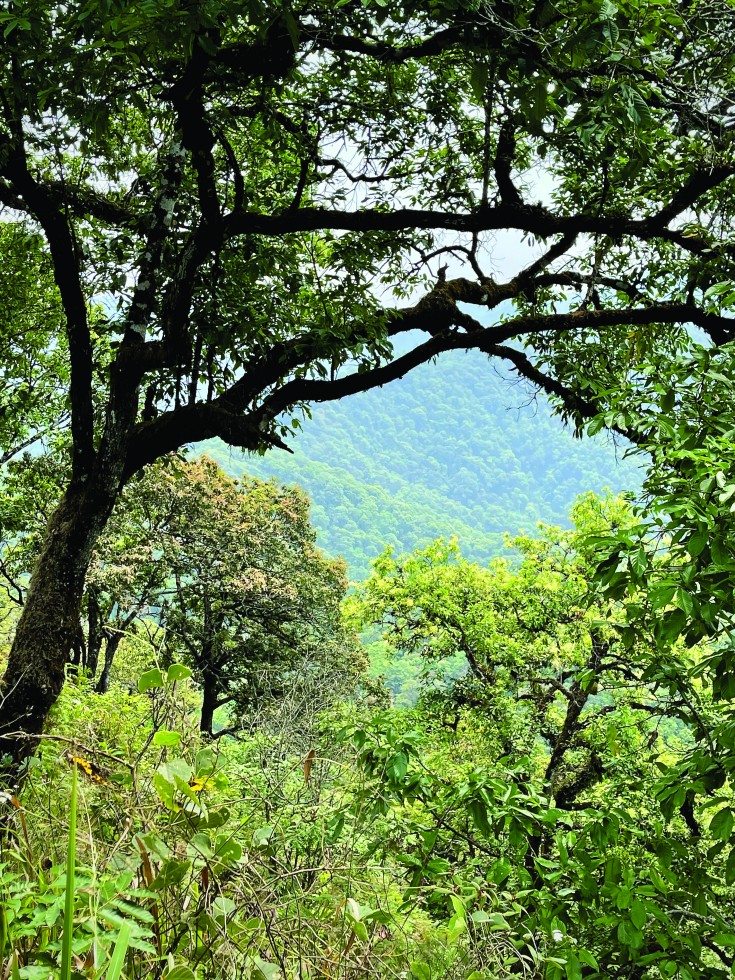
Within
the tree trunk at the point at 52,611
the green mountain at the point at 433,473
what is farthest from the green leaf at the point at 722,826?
the green mountain at the point at 433,473

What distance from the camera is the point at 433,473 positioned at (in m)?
172

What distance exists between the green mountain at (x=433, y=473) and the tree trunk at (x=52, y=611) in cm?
9010

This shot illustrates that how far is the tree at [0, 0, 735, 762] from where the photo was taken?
4535mm

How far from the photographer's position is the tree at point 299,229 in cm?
454

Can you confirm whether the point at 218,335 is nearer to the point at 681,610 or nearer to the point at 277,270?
the point at 277,270

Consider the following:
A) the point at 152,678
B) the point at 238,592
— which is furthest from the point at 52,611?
the point at 238,592

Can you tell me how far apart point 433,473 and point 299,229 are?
550 feet

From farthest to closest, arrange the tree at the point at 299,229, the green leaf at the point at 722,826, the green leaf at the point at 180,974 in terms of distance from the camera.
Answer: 1. the tree at the point at 299,229
2. the green leaf at the point at 722,826
3. the green leaf at the point at 180,974

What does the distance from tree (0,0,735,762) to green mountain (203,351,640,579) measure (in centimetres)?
8890

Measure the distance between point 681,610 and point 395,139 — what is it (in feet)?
16.8

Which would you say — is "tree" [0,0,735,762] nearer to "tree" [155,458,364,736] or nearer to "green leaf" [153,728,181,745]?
"green leaf" [153,728,181,745]

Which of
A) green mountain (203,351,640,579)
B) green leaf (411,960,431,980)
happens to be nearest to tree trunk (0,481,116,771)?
green leaf (411,960,431,980)

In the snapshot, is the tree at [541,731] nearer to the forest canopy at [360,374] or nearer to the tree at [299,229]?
the forest canopy at [360,374]

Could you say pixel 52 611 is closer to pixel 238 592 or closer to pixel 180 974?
pixel 180 974
